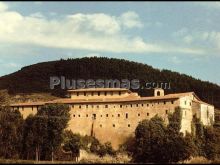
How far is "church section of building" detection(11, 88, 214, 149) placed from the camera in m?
85.6

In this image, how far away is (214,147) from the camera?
3371 inches

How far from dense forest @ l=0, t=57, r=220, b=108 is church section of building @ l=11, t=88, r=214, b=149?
43916mm

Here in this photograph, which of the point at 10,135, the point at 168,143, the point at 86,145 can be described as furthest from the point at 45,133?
the point at 168,143

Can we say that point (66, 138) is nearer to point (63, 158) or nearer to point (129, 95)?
point (63, 158)

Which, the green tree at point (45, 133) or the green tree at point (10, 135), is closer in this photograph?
the green tree at point (10, 135)

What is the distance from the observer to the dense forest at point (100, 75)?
471ft

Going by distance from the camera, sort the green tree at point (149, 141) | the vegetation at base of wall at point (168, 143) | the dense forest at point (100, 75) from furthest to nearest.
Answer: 1. the dense forest at point (100, 75)
2. the green tree at point (149, 141)
3. the vegetation at base of wall at point (168, 143)

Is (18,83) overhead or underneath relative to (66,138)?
overhead

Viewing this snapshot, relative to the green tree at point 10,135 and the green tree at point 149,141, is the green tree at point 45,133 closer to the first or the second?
the green tree at point 10,135

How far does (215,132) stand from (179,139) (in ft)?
39.3

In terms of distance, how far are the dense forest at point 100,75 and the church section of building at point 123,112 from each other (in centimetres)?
4392

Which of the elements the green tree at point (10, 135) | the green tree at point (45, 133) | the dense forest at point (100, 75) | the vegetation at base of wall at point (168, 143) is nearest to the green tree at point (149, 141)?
the vegetation at base of wall at point (168, 143)

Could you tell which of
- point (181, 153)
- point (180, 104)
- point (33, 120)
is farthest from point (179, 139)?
point (33, 120)

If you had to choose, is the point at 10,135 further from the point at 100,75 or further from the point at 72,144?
the point at 100,75
